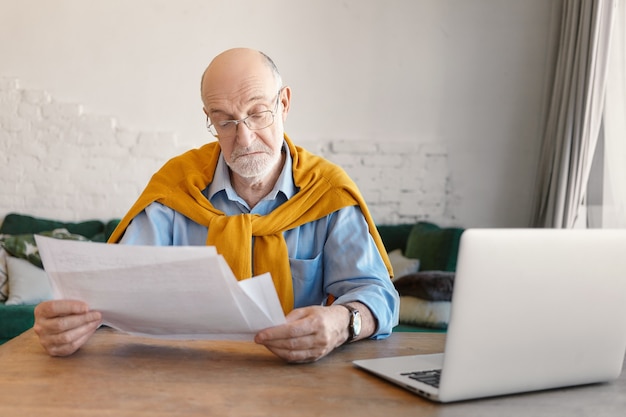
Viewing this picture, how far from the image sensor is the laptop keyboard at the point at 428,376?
4.04 ft

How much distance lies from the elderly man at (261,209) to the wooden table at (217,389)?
0.48 m

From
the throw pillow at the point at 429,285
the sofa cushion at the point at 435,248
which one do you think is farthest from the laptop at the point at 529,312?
the sofa cushion at the point at 435,248

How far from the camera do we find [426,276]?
155 inches

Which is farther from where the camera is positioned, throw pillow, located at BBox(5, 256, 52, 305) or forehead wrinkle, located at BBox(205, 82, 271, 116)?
A: throw pillow, located at BBox(5, 256, 52, 305)

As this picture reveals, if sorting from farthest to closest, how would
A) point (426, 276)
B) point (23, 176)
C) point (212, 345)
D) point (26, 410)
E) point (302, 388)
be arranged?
1. point (23, 176)
2. point (426, 276)
3. point (212, 345)
4. point (302, 388)
5. point (26, 410)

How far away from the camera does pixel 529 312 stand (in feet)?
3.74

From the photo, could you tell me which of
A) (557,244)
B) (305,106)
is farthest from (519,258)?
(305,106)

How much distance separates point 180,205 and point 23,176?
3.12m

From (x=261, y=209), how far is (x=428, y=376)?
95 centimetres

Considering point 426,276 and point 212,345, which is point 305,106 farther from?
point 212,345

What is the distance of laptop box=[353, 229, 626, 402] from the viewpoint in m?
1.09

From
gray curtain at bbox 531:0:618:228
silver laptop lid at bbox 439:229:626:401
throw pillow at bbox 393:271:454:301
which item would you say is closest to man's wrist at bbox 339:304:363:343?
silver laptop lid at bbox 439:229:626:401

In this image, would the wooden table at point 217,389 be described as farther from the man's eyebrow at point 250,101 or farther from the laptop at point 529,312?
the man's eyebrow at point 250,101

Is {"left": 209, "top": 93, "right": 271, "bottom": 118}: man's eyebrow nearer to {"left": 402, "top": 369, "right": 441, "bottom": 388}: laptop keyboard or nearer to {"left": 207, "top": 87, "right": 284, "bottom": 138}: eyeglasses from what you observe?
{"left": 207, "top": 87, "right": 284, "bottom": 138}: eyeglasses
